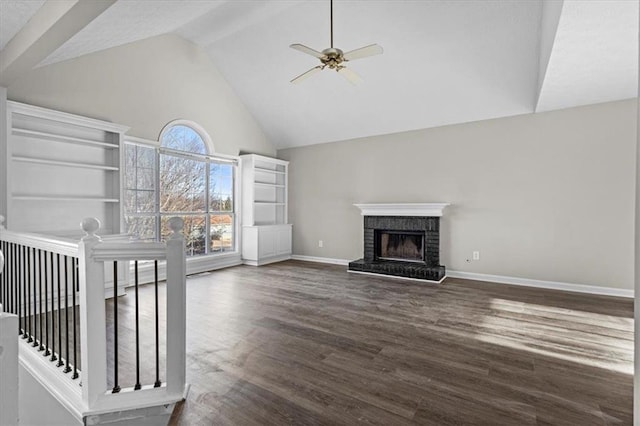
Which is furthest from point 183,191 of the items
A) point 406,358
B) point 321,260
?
point 406,358

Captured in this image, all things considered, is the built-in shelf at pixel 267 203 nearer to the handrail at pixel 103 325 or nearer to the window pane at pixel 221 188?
the window pane at pixel 221 188

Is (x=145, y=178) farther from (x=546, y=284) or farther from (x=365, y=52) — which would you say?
(x=546, y=284)

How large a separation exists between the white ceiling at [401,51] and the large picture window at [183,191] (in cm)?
150

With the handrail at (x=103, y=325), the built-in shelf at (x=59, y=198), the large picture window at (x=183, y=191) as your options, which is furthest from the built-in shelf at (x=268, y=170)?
the handrail at (x=103, y=325)

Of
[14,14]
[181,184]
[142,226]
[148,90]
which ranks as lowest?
[142,226]

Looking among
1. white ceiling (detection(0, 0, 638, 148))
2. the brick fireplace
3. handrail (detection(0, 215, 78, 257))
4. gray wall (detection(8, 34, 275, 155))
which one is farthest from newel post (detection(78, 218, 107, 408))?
the brick fireplace

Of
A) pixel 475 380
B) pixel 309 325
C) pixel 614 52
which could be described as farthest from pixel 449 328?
pixel 614 52

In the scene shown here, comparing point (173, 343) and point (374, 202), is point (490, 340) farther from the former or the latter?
point (374, 202)

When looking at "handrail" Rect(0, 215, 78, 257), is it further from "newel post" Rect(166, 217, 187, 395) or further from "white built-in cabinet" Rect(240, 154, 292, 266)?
"white built-in cabinet" Rect(240, 154, 292, 266)

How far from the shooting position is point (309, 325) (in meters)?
3.17

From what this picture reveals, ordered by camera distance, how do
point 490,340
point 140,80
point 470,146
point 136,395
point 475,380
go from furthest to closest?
1. point 470,146
2. point 140,80
3. point 490,340
4. point 475,380
5. point 136,395

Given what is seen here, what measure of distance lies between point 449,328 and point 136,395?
8.56 feet

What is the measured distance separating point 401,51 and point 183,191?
407 centimetres

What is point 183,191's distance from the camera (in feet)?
18.1
